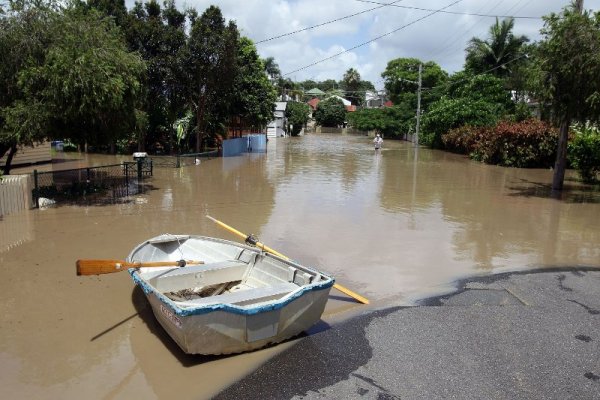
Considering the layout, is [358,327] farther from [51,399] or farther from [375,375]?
[51,399]

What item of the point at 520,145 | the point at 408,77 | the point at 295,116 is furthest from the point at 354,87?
the point at 520,145

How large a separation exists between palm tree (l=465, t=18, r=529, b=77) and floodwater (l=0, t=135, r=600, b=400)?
90.9ft

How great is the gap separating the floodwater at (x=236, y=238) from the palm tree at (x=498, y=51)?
90.9 ft

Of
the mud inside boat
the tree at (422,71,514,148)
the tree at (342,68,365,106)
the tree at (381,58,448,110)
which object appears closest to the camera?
the mud inside boat

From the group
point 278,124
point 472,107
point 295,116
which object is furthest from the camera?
point 295,116

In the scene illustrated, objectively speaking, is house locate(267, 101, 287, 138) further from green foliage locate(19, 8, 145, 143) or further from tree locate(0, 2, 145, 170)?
tree locate(0, 2, 145, 170)

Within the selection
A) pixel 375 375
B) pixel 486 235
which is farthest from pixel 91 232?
pixel 486 235

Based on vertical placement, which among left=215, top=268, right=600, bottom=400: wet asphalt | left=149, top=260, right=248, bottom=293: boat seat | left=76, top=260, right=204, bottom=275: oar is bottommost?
left=215, top=268, right=600, bottom=400: wet asphalt

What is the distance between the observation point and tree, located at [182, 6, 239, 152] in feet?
87.8

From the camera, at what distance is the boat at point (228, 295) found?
5516 mm

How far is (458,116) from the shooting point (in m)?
38.9

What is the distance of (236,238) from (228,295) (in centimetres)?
529

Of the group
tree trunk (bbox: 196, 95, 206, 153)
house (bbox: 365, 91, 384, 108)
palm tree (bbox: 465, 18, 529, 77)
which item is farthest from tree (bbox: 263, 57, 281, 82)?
tree trunk (bbox: 196, 95, 206, 153)

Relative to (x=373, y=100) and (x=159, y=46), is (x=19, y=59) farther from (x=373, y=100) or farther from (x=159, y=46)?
(x=373, y=100)
